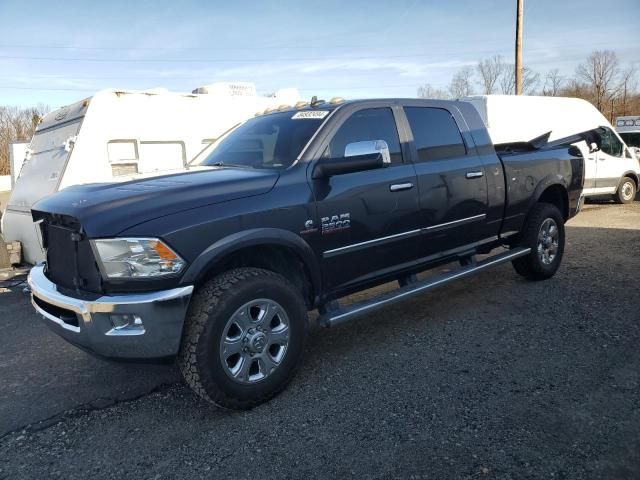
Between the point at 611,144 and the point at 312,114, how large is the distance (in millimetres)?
10798

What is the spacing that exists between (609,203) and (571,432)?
39.3 ft

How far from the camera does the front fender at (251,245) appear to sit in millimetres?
3047

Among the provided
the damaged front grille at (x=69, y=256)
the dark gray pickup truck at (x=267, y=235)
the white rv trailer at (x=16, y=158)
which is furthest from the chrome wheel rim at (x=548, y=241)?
the white rv trailer at (x=16, y=158)

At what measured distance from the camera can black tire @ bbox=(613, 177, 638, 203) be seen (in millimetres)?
12562

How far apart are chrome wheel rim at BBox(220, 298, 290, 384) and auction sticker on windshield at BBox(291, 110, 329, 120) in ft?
5.07

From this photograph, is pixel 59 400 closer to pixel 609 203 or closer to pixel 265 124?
pixel 265 124

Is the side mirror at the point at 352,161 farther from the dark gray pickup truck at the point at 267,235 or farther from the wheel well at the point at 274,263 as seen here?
the wheel well at the point at 274,263

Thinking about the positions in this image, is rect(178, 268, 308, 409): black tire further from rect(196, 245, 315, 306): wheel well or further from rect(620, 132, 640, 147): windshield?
rect(620, 132, 640, 147): windshield

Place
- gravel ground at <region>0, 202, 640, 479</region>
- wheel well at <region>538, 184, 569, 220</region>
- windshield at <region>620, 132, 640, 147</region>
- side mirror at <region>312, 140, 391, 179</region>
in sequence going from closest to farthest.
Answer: gravel ground at <region>0, 202, 640, 479</region>
side mirror at <region>312, 140, 391, 179</region>
wheel well at <region>538, 184, 569, 220</region>
windshield at <region>620, 132, 640, 147</region>

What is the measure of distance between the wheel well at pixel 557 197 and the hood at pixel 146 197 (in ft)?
12.0

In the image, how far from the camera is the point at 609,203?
43.2ft

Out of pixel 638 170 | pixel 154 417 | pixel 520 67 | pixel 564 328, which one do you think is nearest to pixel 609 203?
pixel 638 170

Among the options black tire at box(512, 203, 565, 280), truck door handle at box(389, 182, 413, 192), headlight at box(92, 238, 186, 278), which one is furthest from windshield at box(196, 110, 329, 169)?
black tire at box(512, 203, 565, 280)

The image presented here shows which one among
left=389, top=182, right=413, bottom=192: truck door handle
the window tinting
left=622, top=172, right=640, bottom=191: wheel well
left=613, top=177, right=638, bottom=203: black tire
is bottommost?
left=613, top=177, right=638, bottom=203: black tire
